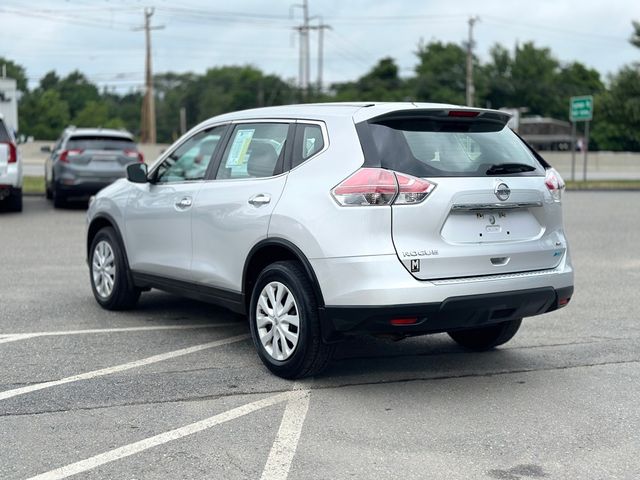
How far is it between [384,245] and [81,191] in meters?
14.3

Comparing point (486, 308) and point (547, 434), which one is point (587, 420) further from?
point (486, 308)

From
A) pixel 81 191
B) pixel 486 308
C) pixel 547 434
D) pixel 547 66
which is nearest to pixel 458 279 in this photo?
pixel 486 308

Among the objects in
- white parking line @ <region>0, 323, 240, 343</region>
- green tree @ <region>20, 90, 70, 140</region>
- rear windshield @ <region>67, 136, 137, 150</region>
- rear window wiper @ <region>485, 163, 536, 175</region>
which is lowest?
white parking line @ <region>0, 323, 240, 343</region>

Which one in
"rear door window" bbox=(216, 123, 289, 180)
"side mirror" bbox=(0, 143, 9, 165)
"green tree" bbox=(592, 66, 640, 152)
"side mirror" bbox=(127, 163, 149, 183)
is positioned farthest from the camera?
"green tree" bbox=(592, 66, 640, 152)

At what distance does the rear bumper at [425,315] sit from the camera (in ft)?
17.3

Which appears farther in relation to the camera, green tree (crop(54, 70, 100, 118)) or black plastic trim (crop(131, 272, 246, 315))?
green tree (crop(54, 70, 100, 118))

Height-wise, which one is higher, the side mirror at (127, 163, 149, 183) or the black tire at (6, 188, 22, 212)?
the side mirror at (127, 163, 149, 183)

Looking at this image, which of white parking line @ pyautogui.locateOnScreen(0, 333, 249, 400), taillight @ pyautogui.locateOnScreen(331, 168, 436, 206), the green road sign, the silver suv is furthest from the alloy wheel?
the green road sign

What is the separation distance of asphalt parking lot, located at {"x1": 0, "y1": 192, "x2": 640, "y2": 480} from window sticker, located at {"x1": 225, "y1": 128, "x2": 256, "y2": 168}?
4.44ft

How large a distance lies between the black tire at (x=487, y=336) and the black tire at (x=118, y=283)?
2.82 meters

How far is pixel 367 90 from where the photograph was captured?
393ft

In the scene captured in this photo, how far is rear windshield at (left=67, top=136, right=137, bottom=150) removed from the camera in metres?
18.9

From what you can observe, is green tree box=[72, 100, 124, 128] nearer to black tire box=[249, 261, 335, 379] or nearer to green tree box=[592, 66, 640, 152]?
green tree box=[592, 66, 640, 152]

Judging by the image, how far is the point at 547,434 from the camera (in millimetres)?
4867
